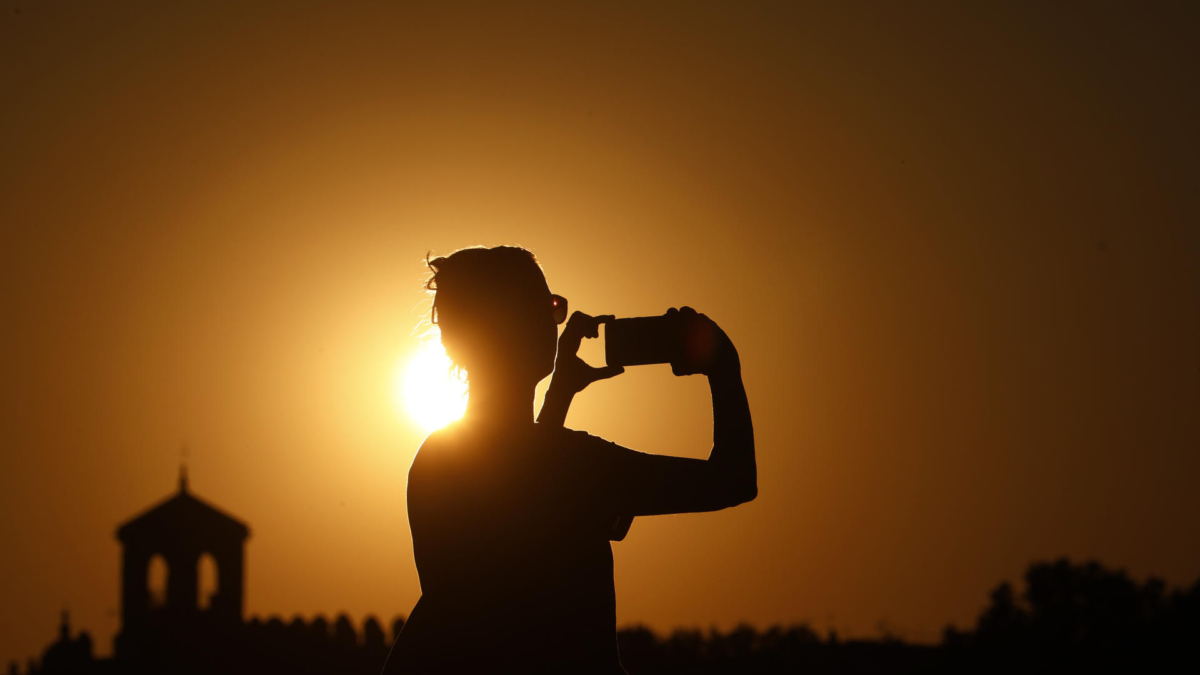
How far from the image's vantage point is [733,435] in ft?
8.45

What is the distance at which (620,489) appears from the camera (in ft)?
8.49

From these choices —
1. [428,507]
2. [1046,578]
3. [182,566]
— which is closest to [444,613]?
[428,507]

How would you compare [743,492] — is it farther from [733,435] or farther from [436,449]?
[436,449]

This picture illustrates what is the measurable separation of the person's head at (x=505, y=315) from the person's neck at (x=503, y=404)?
0.6 inches

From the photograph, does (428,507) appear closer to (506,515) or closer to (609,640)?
(506,515)

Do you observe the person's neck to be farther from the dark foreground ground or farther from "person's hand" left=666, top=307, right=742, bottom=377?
the dark foreground ground

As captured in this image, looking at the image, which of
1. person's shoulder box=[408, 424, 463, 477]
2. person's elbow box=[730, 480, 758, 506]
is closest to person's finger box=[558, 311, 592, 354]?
person's shoulder box=[408, 424, 463, 477]

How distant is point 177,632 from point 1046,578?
231 feet

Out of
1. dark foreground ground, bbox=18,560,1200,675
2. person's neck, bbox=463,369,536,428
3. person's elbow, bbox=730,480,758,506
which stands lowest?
dark foreground ground, bbox=18,560,1200,675

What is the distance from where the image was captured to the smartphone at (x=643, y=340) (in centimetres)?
272

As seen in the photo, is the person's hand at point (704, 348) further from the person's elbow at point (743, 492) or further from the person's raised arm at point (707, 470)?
the person's elbow at point (743, 492)

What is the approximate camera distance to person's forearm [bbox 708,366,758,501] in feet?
8.40

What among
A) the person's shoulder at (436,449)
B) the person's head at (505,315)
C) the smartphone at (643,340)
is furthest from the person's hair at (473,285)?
the smartphone at (643,340)

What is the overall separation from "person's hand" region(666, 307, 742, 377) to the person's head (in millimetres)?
248
